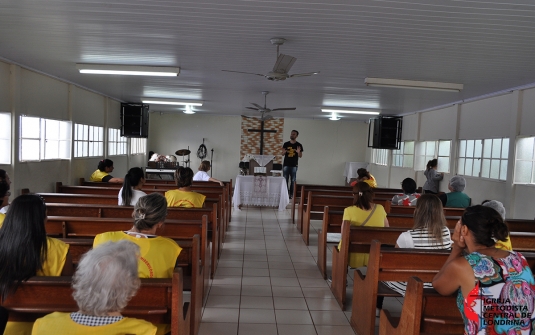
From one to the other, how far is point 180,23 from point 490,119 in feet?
20.4

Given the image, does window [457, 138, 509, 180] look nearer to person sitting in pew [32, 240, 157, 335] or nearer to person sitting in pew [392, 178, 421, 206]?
person sitting in pew [392, 178, 421, 206]

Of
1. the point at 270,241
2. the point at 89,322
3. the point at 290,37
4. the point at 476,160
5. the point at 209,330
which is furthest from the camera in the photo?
the point at 476,160

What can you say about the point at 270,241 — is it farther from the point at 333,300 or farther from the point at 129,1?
the point at 129,1

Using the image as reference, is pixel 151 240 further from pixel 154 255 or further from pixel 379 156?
pixel 379 156

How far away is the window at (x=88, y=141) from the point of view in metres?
8.70

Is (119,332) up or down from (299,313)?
up

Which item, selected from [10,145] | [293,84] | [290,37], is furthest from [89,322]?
[293,84]

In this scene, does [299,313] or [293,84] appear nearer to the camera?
→ [299,313]

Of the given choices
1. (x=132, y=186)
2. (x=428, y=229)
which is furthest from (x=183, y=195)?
(x=428, y=229)

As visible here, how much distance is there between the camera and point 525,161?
686 centimetres

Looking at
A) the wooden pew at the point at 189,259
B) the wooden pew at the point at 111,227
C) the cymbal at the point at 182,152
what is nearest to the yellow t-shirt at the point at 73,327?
the wooden pew at the point at 189,259

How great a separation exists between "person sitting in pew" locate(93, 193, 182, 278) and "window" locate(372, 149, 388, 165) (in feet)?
42.0

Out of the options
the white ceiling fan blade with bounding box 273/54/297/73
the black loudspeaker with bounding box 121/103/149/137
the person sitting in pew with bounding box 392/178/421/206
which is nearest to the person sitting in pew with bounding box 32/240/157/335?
the white ceiling fan blade with bounding box 273/54/297/73

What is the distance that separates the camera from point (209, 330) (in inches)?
129
